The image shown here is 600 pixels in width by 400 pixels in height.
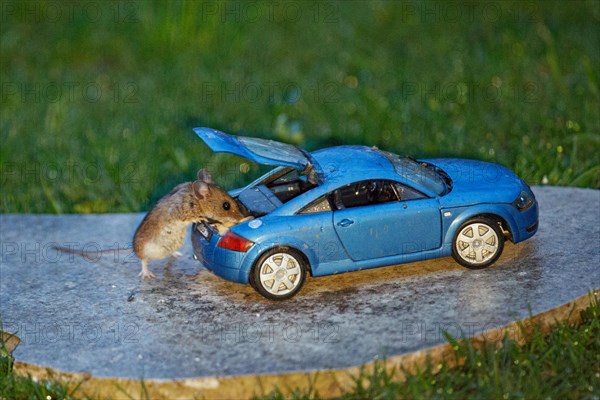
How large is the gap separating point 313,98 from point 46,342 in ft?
19.1

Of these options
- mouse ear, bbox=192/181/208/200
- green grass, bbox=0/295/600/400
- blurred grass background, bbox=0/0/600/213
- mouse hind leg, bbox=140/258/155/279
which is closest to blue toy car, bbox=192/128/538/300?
mouse ear, bbox=192/181/208/200


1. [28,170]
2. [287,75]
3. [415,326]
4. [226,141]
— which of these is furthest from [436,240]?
[287,75]

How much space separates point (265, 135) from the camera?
9.68 m

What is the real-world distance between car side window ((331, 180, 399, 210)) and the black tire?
446mm

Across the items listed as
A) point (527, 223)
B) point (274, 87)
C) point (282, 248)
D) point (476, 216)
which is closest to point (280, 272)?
point (282, 248)

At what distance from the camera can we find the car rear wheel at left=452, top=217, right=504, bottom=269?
564 centimetres

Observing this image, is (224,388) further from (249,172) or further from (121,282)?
(249,172)

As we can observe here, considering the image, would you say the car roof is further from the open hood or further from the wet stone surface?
the wet stone surface

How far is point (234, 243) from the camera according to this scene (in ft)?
17.7

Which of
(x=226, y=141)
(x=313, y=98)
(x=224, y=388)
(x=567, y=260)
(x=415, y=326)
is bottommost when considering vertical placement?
(x=224, y=388)

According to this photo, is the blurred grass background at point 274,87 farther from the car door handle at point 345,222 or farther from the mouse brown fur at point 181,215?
the car door handle at point 345,222

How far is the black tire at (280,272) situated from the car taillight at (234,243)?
0.11 metres

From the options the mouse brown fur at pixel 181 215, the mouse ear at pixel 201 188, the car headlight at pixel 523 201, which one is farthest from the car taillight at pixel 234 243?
the car headlight at pixel 523 201

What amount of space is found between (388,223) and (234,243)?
0.89 metres
